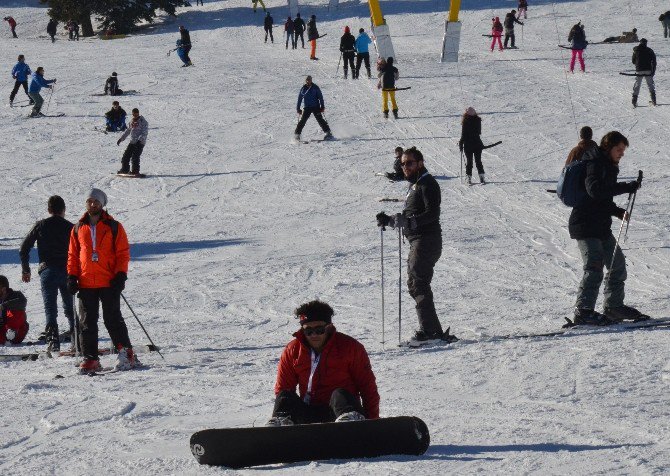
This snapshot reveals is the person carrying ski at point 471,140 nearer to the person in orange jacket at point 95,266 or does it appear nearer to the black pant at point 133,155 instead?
the black pant at point 133,155

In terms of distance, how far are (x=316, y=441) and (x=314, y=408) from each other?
50cm

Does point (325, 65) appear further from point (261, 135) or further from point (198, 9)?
point (198, 9)

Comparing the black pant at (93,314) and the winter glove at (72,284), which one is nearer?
the winter glove at (72,284)

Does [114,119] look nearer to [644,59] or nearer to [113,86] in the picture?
[113,86]

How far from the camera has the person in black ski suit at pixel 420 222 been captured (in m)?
9.00

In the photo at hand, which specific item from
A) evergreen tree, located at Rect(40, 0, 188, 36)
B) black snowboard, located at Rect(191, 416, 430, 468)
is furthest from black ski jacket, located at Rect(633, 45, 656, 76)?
evergreen tree, located at Rect(40, 0, 188, 36)

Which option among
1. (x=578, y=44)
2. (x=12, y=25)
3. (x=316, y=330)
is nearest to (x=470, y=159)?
(x=578, y=44)

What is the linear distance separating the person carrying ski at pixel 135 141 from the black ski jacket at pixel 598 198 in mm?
12676

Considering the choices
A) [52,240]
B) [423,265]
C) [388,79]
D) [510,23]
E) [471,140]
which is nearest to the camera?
[423,265]

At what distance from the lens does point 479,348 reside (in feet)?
29.7

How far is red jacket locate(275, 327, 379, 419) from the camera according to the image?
249 inches

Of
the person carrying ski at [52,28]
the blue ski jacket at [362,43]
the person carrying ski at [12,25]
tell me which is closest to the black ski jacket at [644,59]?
the blue ski jacket at [362,43]

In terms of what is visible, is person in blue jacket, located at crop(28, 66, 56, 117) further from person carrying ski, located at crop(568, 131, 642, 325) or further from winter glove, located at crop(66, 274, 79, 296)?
person carrying ski, located at crop(568, 131, 642, 325)

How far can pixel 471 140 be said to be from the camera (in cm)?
1862
